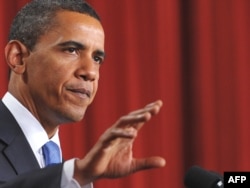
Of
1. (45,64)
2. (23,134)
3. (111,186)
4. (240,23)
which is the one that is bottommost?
(111,186)

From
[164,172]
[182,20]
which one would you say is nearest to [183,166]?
[164,172]

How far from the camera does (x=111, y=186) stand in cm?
180

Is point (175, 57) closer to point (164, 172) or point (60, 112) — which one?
point (164, 172)

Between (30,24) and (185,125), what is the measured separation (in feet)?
2.61

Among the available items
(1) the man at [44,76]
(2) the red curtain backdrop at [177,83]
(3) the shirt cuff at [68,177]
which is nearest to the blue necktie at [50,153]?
(1) the man at [44,76]

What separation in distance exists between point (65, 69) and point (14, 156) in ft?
0.63

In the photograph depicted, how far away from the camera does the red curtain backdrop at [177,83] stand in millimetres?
1812

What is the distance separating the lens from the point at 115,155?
0.80 m

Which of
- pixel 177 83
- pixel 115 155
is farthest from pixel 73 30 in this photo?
pixel 177 83

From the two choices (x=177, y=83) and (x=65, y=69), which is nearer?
(x=65, y=69)

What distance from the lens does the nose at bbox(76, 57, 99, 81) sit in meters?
1.08

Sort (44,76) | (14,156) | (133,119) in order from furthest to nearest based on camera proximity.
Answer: (44,76) < (14,156) < (133,119)

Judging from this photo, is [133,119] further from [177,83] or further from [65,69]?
[177,83]

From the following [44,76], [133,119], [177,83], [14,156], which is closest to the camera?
[133,119]
